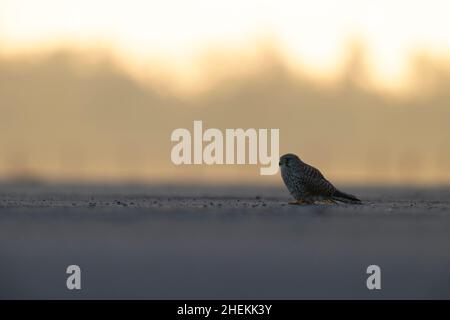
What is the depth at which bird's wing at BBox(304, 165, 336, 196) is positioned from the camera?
28.9m

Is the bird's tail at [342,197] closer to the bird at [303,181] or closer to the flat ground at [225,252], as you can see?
the bird at [303,181]

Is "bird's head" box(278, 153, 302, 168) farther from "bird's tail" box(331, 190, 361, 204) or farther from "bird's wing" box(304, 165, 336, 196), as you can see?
"bird's tail" box(331, 190, 361, 204)

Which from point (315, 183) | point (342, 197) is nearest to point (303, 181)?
point (315, 183)

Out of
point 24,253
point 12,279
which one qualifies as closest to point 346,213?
point 24,253

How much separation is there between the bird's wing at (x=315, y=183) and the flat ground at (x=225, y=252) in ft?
2.32

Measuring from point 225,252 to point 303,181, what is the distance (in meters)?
8.91

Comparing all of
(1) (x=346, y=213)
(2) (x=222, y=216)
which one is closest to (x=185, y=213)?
(2) (x=222, y=216)

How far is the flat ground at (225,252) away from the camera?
16.7 m

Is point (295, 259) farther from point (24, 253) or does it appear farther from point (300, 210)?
point (300, 210)

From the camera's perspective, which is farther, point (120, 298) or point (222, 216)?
point (222, 216)

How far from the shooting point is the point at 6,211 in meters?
28.4

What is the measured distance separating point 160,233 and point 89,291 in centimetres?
660
